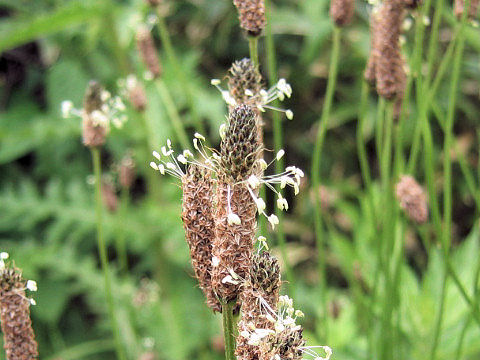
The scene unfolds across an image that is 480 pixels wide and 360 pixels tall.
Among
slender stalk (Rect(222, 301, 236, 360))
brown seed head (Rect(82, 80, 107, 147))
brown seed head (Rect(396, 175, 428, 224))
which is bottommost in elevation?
slender stalk (Rect(222, 301, 236, 360))

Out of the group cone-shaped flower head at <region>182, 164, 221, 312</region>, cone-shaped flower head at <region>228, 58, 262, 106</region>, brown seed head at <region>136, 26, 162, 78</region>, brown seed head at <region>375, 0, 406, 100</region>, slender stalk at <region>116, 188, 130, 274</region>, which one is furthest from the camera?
slender stalk at <region>116, 188, 130, 274</region>

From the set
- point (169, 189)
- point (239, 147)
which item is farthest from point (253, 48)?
point (169, 189)

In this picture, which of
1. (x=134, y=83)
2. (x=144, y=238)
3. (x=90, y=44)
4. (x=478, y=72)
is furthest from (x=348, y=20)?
(x=478, y=72)

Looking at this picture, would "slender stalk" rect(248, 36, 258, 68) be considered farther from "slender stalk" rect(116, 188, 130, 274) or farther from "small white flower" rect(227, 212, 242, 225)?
"slender stalk" rect(116, 188, 130, 274)

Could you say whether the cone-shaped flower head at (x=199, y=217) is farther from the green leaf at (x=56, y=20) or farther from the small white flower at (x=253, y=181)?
the green leaf at (x=56, y=20)

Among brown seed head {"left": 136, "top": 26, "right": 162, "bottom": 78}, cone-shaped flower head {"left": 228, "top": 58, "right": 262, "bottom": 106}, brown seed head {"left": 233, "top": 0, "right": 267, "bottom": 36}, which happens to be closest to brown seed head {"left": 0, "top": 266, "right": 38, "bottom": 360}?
cone-shaped flower head {"left": 228, "top": 58, "right": 262, "bottom": 106}

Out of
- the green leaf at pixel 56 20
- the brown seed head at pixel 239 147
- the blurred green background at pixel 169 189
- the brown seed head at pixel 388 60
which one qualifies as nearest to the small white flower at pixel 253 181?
the brown seed head at pixel 239 147

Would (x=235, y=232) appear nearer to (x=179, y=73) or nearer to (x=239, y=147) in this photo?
(x=239, y=147)
